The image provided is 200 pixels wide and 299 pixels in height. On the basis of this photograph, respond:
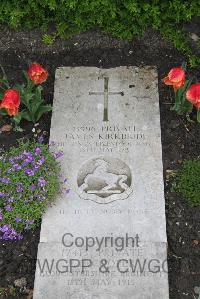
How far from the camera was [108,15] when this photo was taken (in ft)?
14.7

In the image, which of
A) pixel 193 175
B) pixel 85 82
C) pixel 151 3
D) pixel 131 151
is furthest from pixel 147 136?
pixel 151 3

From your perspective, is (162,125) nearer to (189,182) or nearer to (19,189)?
(189,182)

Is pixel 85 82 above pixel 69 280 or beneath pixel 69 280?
above

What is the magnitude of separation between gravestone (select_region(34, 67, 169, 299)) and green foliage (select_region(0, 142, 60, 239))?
113 millimetres

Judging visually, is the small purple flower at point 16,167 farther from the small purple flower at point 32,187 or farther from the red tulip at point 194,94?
the red tulip at point 194,94

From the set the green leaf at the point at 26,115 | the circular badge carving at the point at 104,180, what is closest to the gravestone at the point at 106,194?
the circular badge carving at the point at 104,180

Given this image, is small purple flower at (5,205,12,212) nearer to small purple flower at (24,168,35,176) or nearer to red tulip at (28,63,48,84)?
small purple flower at (24,168,35,176)

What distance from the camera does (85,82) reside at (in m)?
4.33

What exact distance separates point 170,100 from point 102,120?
2.27 feet

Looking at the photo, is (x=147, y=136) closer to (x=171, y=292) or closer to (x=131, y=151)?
(x=131, y=151)

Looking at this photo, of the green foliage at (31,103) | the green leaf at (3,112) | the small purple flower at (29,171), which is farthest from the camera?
the green leaf at (3,112)

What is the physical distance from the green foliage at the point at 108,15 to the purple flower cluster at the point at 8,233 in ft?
6.51

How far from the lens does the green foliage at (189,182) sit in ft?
12.3

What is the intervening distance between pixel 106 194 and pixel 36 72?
114 cm
